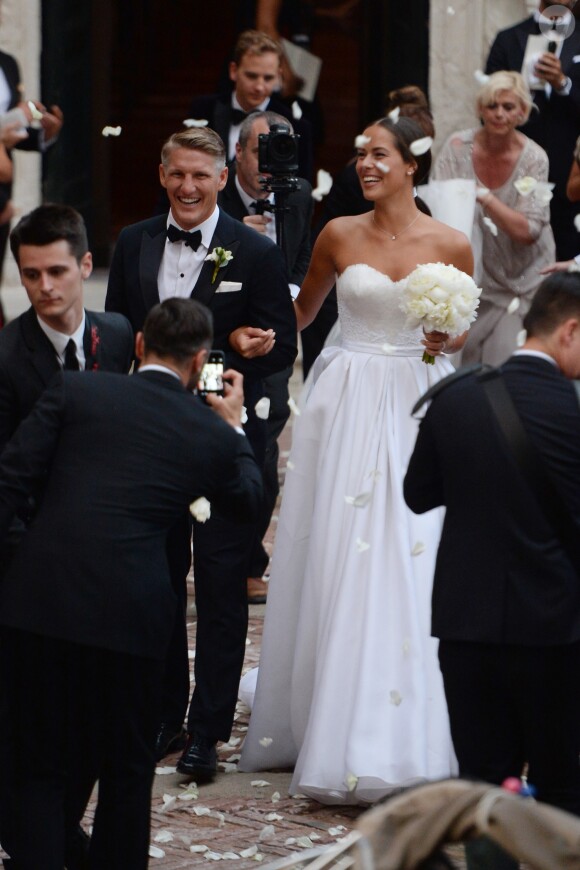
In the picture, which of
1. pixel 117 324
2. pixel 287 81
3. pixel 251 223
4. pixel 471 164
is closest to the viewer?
pixel 117 324

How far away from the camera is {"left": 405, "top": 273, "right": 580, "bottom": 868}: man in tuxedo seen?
12.7 ft

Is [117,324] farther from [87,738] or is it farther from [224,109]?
[224,109]

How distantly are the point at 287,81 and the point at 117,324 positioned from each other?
5.89 meters

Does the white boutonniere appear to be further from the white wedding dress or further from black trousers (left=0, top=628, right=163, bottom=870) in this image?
black trousers (left=0, top=628, right=163, bottom=870)

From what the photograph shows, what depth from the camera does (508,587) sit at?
3.90 metres

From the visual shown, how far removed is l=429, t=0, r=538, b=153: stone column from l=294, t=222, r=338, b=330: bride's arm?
6949mm

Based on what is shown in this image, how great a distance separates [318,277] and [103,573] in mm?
2208

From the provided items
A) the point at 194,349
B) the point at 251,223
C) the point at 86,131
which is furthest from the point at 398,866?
the point at 86,131

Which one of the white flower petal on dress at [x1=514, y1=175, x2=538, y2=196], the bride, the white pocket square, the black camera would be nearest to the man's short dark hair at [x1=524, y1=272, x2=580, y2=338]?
the bride

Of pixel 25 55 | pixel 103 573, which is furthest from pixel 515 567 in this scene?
pixel 25 55

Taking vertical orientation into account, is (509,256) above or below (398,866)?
above

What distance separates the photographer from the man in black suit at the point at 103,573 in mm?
3928

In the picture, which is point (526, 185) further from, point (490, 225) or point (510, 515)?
point (510, 515)

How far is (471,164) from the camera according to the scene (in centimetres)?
837
